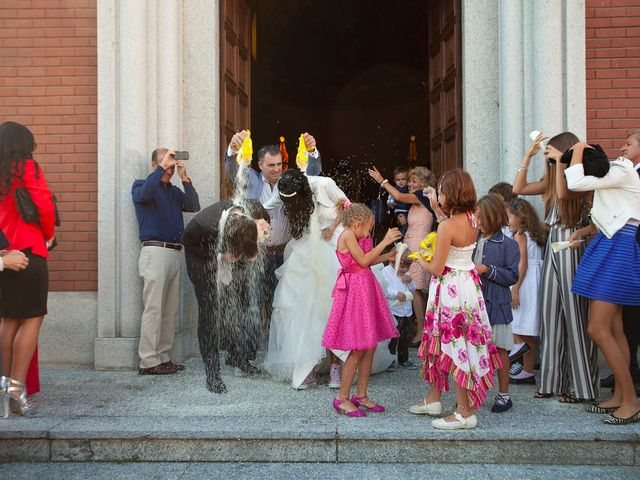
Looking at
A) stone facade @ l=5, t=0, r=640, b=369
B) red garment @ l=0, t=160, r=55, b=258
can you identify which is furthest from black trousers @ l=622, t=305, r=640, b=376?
red garment @ l=0, t=160, r=55, b=258

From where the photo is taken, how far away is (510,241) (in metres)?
5.09

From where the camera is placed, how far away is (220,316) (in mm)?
5855

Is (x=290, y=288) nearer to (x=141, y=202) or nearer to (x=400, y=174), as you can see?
(x=141, y=202)

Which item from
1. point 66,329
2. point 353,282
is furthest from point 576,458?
point 66,329

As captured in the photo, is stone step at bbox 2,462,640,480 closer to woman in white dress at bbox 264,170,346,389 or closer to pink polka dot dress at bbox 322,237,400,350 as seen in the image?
pink polka dot dress at bbox 322,237,400,350

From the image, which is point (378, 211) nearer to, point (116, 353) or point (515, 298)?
point (515, 298)

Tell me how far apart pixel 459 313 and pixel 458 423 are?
0.73 metres

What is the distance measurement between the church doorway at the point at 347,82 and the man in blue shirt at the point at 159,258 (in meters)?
8.14

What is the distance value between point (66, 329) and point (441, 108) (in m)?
4.85

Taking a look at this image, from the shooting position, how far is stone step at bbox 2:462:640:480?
4035mm

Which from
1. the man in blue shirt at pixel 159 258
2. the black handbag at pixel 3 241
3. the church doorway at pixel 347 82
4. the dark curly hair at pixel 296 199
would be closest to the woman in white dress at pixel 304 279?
the dark curly hair at pixel 296 199

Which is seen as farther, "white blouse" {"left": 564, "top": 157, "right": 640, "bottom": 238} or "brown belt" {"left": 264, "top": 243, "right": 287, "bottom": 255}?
"brown belt" {"left": 264, "top": 243, "right": 287, "bottom": 255}

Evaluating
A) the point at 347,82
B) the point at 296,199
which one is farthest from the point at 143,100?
the point at 347,82

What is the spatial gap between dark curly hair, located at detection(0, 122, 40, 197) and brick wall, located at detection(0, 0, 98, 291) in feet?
6.55
